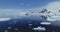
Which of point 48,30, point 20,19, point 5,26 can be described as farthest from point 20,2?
point 48,30

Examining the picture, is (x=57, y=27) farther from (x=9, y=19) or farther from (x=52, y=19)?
(x=9, y=19)

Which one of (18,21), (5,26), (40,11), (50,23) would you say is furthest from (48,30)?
(5,26)

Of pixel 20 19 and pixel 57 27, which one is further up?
pixel 20 19

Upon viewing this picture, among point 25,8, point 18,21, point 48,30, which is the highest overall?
point 25,8

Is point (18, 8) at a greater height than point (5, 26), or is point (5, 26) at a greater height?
point (18, 8)

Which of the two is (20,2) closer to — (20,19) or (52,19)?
(20,19)

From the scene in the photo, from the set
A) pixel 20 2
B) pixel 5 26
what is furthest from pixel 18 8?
pixel 5 26

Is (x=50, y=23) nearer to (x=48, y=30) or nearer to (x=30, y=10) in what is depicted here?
(x=48, y=30)
